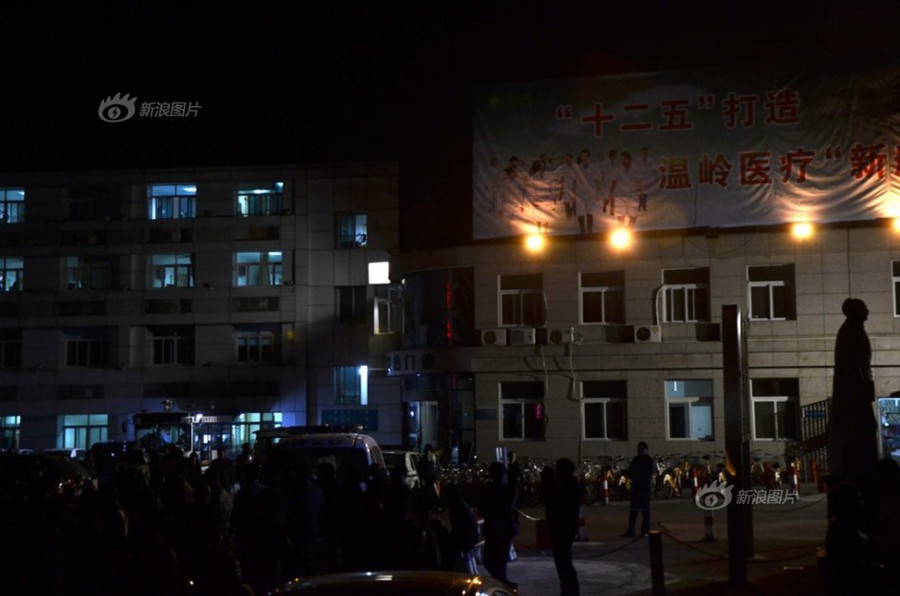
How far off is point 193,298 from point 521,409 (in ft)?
64.1

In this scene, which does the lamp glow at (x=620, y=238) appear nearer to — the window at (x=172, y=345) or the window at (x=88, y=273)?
the window at (x=172, y=345)

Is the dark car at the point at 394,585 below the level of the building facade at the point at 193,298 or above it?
below

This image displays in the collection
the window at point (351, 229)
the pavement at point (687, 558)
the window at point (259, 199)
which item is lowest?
the pavement at point (687, 558)

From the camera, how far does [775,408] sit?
1288 inches

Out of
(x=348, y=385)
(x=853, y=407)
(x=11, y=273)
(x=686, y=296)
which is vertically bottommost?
(x=853, y=407)

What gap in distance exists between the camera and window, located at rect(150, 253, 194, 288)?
48.0 metres

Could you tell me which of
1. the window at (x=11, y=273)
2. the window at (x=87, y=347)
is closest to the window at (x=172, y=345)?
the window at (x=87, y=347)

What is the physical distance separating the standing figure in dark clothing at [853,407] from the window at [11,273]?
42.4 m

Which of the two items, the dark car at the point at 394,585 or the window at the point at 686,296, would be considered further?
the window at the point at 686,296

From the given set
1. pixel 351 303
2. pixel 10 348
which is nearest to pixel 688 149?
pixel 351 303

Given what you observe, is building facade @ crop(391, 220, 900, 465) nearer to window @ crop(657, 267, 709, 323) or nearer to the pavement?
window @ crop(657, 267, 709, 323)

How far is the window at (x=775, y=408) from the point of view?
32562 millimetres

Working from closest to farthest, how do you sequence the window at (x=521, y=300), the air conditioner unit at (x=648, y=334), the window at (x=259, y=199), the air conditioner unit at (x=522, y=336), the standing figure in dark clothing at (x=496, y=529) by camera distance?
the standing figure in dark clothing at (x=496, y=529)
the air conditioner unit at (x=648, y=334)
the air conditioner unit at (x=522, y=336)
the window at (x=521, y=300)
the window at (x=259, y=199)

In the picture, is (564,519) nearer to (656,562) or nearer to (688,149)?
(656,562)
